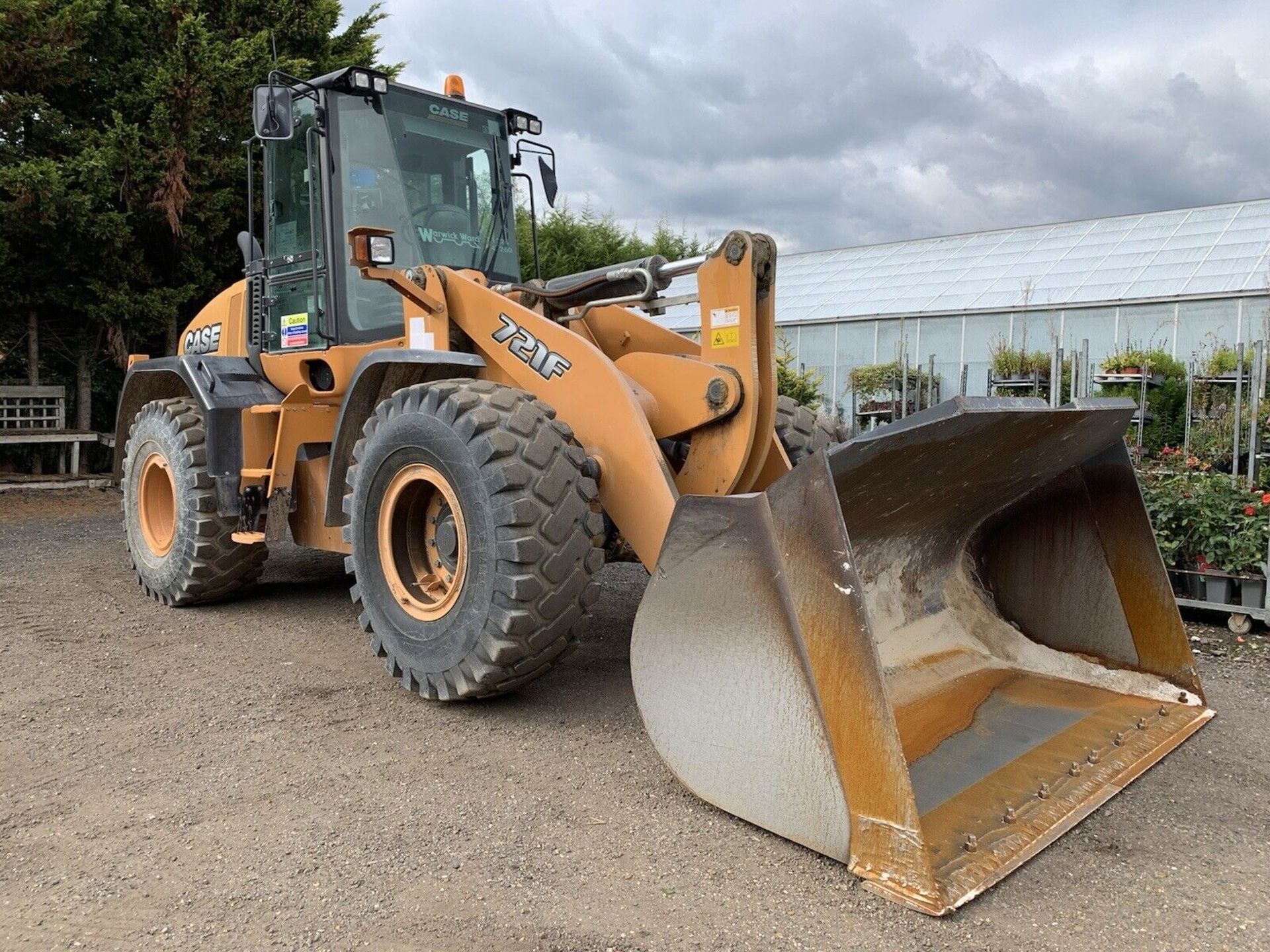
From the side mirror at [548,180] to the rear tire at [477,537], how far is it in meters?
2.05

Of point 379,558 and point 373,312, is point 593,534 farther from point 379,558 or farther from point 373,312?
point 373,312

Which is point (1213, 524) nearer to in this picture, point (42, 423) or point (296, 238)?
point (296, 238)

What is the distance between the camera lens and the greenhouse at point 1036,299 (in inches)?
560

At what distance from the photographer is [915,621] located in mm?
3697

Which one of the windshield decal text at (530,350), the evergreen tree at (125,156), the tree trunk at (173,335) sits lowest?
the windshield decal text at (530,350)

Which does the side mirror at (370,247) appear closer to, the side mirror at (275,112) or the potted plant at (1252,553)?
the side mirror at (275,112)

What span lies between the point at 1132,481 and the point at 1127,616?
0.50 m

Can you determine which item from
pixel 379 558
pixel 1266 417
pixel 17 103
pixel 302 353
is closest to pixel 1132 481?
pixel 379 558

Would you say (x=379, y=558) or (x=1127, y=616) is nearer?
(x=1127, y=616)

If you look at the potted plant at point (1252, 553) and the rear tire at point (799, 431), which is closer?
the rear tire at point (799, 431)

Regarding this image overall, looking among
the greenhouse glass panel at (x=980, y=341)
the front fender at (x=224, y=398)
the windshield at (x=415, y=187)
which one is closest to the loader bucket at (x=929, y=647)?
the windshield at (x=415, y=187)

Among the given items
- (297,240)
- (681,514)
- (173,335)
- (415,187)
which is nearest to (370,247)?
(415,187)

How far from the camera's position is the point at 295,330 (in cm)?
530

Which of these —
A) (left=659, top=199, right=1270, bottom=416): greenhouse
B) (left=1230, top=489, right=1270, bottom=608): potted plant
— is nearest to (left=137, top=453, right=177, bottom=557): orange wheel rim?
(left=1230, top=489, right=1270, bottom=608): potted plant
